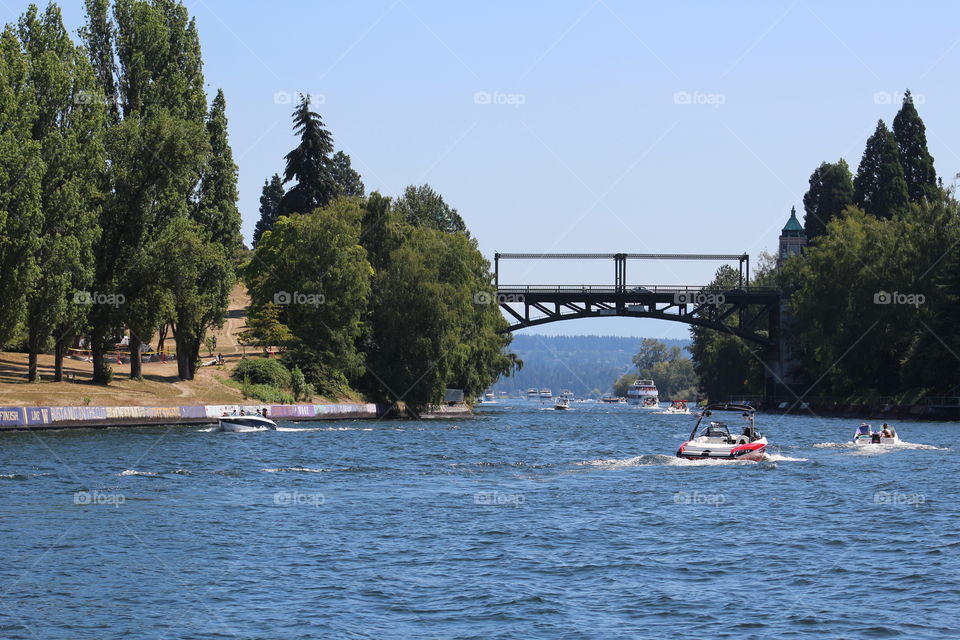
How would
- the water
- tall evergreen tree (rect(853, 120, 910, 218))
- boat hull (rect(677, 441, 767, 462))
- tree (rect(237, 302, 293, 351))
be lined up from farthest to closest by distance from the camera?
tall evergreen tree (rect(853, 120, 910, 218)) < tree (rect(237, 302, 293, 351)) < boat hull (rect(677, 441, 767, 462)) < the water

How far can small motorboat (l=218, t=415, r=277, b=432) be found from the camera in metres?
74.5

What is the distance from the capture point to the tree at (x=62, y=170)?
71188 mm

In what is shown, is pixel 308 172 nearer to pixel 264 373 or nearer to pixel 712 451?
pixel 264 373

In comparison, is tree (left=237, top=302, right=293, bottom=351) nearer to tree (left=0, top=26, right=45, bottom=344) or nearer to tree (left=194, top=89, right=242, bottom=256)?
tree (left=194, top=89, right=242, bottom=256)

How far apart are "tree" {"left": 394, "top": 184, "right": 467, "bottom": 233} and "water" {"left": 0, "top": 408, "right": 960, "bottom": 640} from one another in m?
89.6

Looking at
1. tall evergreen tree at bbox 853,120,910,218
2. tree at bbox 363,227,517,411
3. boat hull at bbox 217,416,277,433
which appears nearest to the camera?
boat hull at bbox 217,416,277,433

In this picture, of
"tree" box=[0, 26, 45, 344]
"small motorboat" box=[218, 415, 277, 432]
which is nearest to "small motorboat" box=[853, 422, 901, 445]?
"small motorboat" box=[218, 415, 277, 432]

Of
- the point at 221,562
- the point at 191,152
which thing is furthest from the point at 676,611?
the point at 191,152

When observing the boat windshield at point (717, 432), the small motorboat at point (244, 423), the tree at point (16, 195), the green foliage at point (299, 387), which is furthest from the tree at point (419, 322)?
the boat windshield at point (717, 432)

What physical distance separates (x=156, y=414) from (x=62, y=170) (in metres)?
16.0

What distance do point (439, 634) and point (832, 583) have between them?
9594 millimetres

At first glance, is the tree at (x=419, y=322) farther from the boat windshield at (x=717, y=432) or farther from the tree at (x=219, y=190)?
the boat windshield at (x=717, y=432)

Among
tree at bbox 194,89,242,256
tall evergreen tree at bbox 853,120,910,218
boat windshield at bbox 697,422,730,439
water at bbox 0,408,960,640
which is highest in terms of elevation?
tall evergreen tree at bbox 853,120,910,218

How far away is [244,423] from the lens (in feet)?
247
